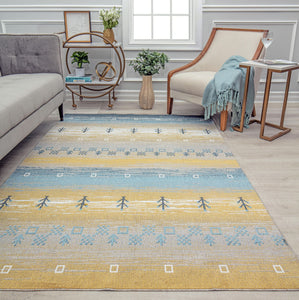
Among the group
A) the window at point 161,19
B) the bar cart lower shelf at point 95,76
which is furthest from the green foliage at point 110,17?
the window at point 161,19

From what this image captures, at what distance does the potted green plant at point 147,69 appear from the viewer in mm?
3365

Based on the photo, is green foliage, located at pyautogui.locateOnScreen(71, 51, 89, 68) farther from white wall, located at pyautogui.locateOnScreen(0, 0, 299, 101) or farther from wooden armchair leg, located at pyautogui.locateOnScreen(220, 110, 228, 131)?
wooden armchair leg, located at pyautogui.locateOnScreen(220, 110, 228, 131)

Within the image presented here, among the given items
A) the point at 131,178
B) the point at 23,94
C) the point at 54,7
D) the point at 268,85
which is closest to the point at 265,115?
the point at 268,85

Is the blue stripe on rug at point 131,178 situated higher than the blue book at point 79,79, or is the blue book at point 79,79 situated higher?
the blue book at point 79,79

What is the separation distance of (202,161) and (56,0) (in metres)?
2.59

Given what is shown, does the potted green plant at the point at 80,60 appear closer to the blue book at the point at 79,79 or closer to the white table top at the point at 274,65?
the blue book at the point at 79,79

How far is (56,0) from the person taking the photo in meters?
3.59

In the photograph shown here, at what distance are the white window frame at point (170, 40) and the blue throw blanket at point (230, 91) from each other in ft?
2.80

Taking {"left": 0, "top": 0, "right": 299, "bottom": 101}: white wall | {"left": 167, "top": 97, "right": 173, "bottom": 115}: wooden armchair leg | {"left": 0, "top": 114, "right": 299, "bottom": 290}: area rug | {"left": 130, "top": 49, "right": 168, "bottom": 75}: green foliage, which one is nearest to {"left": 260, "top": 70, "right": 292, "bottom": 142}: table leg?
{"left": 0, "top": 114, "right": 299, "bottom": 290}: area rug

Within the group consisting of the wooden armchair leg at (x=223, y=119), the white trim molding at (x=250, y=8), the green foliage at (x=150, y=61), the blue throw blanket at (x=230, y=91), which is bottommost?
the wooden armchair leg at (x=223, y=119)

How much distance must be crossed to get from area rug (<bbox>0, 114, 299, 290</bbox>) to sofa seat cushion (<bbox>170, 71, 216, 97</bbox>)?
2.21 ft

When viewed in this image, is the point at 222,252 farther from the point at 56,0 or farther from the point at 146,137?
the point at 56,0

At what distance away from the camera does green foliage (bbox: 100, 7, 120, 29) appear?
11.0 ft

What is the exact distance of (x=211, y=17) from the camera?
141 inches
